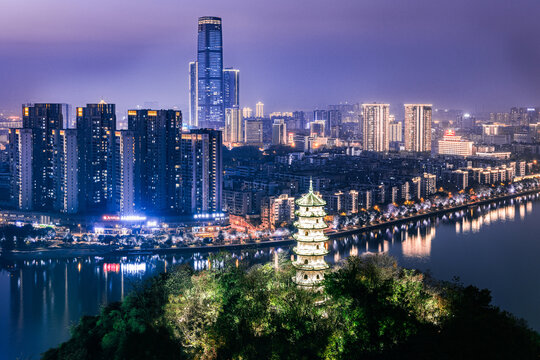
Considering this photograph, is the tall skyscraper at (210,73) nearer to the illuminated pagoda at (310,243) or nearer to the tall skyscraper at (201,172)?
the tall skyscraper at (201,172)

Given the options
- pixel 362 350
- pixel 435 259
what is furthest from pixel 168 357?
pixel 435 259

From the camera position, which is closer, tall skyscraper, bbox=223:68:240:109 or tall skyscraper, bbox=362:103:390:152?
tall skyscraper, bbox=362:103:390:152

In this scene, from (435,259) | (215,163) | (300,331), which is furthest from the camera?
(215,163)

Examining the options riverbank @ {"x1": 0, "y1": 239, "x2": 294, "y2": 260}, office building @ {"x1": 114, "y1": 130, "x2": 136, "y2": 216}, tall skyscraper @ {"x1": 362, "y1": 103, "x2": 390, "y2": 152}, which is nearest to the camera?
riverbank @ {"x1": 0, "y1": 239, "x2": 294, "y2": 260}

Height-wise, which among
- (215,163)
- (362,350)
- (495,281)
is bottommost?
(495,281)

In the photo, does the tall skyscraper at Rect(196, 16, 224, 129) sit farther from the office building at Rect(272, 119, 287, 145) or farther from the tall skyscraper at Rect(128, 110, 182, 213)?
the tall skyscraper at Rect(128, 110, 182, 213)

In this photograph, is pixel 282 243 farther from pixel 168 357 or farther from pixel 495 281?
pixel 168 357

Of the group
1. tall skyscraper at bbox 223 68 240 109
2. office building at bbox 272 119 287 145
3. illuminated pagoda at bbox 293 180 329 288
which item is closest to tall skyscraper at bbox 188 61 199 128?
tall skyscraper at bbox 223 68 240 109
